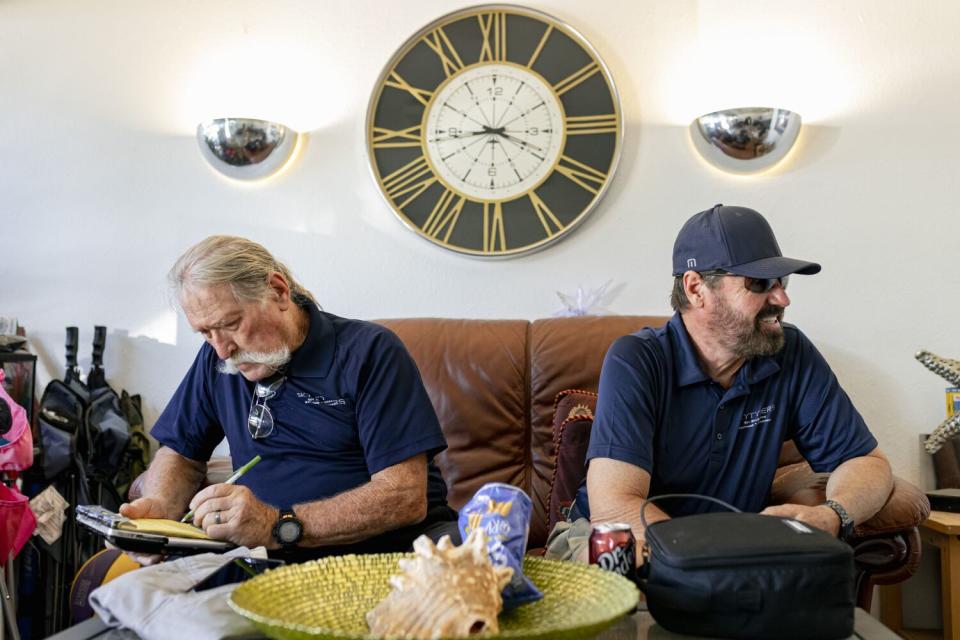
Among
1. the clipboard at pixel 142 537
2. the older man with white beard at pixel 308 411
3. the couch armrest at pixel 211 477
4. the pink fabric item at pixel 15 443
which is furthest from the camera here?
the pink fabric item at pixel 15 443

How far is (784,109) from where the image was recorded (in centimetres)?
294

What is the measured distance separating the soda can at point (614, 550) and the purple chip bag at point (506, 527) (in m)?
0.18

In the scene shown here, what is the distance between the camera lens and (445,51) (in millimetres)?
3127

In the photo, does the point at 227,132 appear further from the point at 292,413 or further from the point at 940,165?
the point at 940,165

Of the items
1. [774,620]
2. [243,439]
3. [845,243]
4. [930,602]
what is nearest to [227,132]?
[243,439]

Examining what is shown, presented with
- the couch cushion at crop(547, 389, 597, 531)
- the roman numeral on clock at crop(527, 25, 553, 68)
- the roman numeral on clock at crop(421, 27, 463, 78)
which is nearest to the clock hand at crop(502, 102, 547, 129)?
the roman numeral on clock at crop(527, 25, 553, 68)

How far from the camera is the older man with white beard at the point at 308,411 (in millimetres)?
1936

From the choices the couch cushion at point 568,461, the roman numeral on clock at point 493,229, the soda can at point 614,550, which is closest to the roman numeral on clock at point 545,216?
the roman numeral on clock at point 493,229

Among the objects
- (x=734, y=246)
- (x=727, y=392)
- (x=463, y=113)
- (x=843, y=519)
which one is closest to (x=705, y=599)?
(x=843, y=519)

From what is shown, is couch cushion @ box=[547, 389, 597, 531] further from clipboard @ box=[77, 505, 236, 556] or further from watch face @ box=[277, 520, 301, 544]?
clipboard @ box=[77, 505, 236, 556]

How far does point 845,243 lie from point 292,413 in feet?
5.86

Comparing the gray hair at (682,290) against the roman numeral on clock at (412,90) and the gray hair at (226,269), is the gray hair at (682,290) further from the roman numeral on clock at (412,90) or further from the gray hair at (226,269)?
the roman numeral on clock at (412,90)

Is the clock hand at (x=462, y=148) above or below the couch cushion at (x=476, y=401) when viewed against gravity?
above

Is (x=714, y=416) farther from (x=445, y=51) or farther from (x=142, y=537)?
(x=445, y=51)
